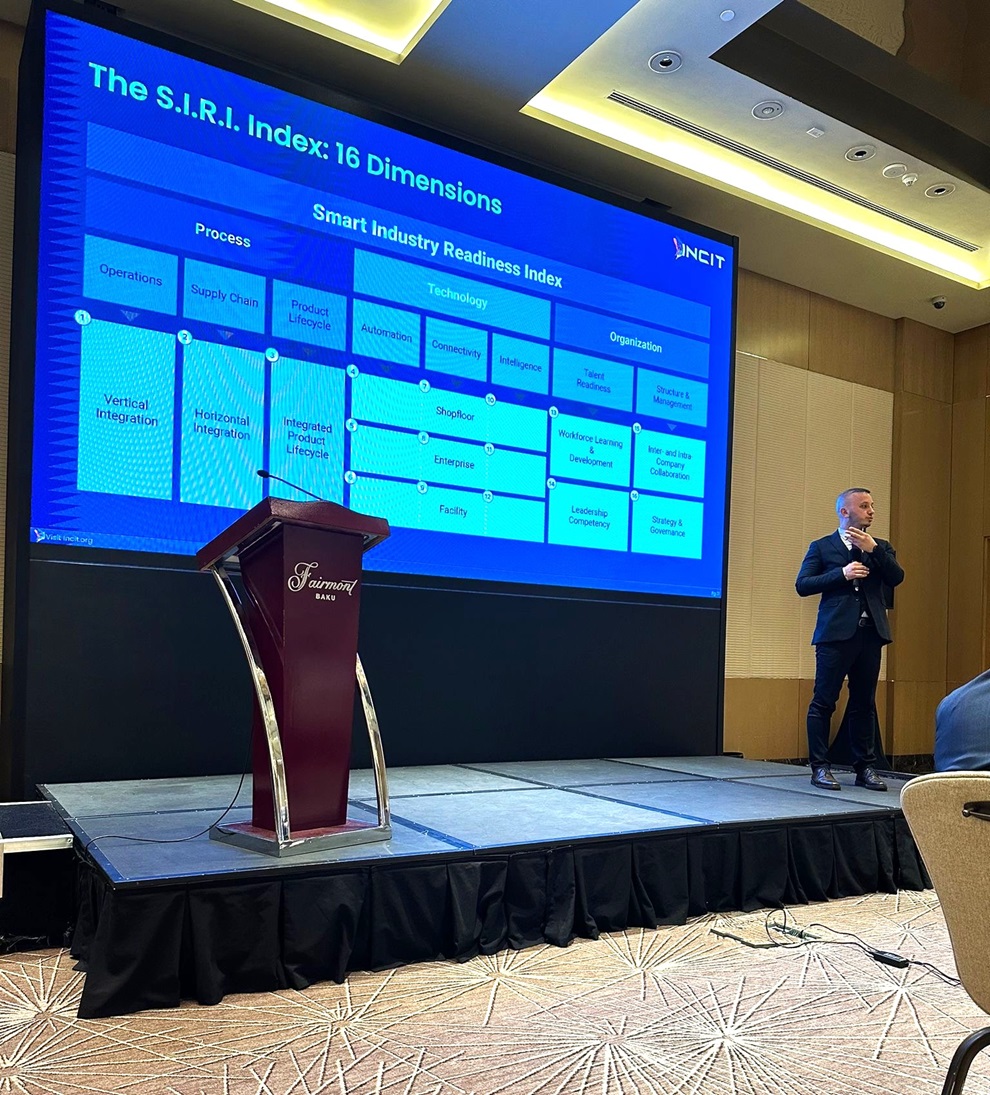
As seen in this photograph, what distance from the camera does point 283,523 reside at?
251 centimetres

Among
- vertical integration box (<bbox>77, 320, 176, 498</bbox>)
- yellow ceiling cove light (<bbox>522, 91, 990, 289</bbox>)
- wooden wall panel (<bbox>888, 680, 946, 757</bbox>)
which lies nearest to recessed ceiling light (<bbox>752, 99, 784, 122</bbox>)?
yellow ceiling cove light (<bbox>522, 91, 990, 289</bbox>)

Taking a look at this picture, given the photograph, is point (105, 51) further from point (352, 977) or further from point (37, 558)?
point (352, 977)

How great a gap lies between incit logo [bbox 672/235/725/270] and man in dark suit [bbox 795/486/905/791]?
1.74m

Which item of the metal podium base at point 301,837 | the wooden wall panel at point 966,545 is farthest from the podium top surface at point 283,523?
the wooden wall panel at point 966,545

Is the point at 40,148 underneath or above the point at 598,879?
above

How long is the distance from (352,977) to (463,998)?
0.30m

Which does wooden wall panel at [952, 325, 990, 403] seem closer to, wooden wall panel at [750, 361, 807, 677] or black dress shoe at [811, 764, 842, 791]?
wooden wall panel at [750, 361, 807, 677]

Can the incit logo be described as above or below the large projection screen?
above

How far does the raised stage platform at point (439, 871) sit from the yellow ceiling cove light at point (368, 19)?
9.83ft

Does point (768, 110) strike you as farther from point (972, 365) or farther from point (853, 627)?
point (972, 365)

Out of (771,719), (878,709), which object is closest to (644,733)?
(771,719)

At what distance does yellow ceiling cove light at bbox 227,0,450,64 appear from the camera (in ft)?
13.4

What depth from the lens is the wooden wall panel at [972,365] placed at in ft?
24.0

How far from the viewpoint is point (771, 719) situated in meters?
6.35
